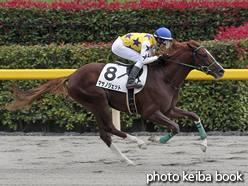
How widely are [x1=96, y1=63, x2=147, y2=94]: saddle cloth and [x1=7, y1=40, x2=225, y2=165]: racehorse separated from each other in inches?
2.2

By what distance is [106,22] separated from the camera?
27.4ft

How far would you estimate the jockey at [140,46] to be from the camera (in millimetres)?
4801

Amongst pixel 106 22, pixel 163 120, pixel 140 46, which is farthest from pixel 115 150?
pixel 106 22

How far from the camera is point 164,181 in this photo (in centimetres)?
392

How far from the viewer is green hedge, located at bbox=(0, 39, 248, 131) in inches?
254

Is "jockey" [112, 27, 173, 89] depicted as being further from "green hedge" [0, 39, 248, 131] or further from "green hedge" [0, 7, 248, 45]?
"green hedge" [0, 7, 248, 45]

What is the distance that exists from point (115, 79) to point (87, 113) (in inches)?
81.8

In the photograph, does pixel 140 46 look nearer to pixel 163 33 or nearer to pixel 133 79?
pixel 163 33

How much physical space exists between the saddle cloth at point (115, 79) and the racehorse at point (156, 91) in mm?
56

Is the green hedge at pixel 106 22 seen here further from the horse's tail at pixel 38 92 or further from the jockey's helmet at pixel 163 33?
the jockey's helmet at pixel 163 33

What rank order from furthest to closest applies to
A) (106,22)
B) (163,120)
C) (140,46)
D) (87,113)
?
(106,22), (87,113), (140,46), (163,120)

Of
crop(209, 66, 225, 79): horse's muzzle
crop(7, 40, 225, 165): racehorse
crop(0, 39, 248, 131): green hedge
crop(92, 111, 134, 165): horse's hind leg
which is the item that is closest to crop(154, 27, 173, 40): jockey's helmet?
crop(7, 40, 225, 165): racehorse

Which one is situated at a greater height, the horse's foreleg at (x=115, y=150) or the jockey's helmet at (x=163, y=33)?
the jockey's helmet at (x=163, y=33)

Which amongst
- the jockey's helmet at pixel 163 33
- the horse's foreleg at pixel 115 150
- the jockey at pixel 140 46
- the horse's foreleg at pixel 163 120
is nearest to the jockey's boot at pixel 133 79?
the jockey at pixel 140 46
